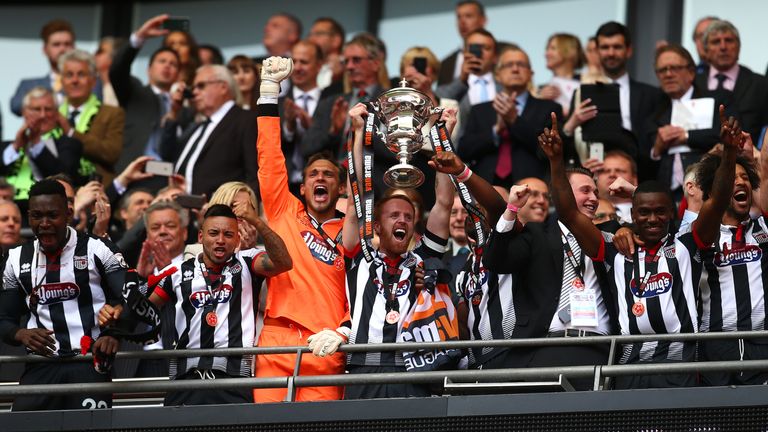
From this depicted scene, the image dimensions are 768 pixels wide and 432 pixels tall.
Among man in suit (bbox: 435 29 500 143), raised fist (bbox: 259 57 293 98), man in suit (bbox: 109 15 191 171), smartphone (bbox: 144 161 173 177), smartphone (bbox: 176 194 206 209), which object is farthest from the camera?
man in suit (bbox: 109 15 191 171)

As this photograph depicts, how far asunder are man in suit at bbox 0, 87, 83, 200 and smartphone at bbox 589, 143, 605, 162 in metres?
4.41

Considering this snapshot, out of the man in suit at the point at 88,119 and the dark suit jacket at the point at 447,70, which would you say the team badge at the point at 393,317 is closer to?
the man in suit at the point at 88,119

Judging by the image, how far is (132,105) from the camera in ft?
48.3

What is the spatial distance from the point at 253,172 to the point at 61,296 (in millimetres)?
3372

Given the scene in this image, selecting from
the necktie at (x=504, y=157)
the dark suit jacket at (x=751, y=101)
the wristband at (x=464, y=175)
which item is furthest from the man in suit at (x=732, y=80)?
the wristband at (x=464, y=175)

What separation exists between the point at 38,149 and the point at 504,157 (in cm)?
396

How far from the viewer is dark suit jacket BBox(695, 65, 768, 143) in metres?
12.2

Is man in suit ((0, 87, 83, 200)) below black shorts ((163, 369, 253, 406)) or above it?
above

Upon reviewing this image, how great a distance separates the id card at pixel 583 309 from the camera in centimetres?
898

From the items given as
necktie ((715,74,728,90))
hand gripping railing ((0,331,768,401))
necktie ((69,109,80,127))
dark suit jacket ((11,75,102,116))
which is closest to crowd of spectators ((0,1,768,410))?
hand gripping railing ((0,331,768,401))

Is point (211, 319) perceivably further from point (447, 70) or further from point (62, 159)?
point (447, 70)

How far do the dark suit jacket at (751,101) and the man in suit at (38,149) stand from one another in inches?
215

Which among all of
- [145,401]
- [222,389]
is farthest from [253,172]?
[222,389]

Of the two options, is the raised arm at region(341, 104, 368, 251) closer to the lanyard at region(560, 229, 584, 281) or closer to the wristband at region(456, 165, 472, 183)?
the wristband at region(456, 165, 472, 183)
